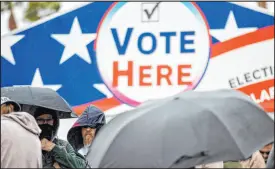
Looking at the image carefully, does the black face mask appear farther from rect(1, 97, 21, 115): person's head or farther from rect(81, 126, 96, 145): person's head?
rect(81, 126, 96, 145): person's head

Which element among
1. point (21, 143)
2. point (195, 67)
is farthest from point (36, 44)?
point (21, 143)

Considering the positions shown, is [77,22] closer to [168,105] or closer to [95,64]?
[95,64]

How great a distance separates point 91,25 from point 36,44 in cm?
83

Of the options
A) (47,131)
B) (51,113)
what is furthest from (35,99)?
(47,131)

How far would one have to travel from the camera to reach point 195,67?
12.5 m

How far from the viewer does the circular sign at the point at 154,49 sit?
41.1 ft

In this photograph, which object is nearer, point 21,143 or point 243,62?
point 21,143

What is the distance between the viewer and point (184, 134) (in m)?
5.18

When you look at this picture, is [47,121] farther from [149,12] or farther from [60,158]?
[149,12]

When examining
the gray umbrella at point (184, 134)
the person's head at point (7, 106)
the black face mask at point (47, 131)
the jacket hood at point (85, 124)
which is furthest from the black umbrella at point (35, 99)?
the gray umbrella at point (184, 134)

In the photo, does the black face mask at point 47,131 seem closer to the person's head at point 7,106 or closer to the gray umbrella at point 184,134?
the person's head at point 7,106

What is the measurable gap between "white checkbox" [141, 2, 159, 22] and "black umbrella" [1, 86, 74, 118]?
5699 millimetres

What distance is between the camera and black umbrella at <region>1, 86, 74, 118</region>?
6672 mm

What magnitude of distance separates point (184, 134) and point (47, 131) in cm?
163
